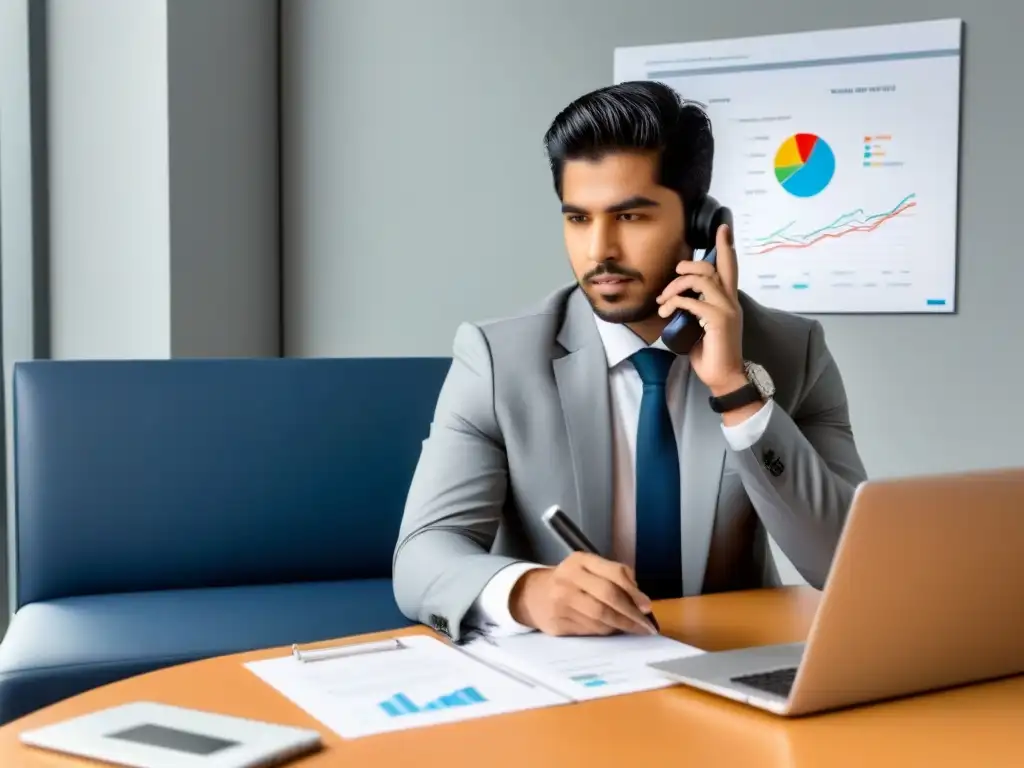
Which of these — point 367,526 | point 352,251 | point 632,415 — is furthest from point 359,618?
point 352,251

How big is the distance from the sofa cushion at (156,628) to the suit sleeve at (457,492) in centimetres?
33

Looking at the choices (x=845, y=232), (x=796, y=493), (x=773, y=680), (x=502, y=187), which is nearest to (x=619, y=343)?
(x=796, y=493)

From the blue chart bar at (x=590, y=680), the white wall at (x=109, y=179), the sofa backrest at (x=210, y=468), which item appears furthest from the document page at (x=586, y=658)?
the white wall at (x=109, y=179)

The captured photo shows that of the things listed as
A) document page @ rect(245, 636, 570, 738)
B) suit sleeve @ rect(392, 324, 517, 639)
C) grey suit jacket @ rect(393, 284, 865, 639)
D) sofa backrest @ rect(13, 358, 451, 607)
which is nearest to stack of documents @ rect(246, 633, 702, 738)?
document page @ rect(245, 636, 570, 738)

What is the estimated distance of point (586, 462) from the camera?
1.62 m

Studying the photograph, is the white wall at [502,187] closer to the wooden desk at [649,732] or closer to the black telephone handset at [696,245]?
the black telephone handset at [696,245]

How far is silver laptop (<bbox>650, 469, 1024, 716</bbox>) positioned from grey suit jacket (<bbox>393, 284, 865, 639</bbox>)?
520 millimetres


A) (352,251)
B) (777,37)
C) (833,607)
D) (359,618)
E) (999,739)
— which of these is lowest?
(359,618)

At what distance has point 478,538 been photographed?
1600mm

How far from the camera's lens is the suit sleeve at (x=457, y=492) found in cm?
143

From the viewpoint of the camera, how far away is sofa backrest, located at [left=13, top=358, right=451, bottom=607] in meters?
2.05

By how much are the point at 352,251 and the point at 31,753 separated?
282 cm

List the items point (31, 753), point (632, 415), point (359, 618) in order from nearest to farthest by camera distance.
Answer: point (31, 753), point (632, 415), point (359, 618)

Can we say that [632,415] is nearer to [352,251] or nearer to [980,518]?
[980,518]
